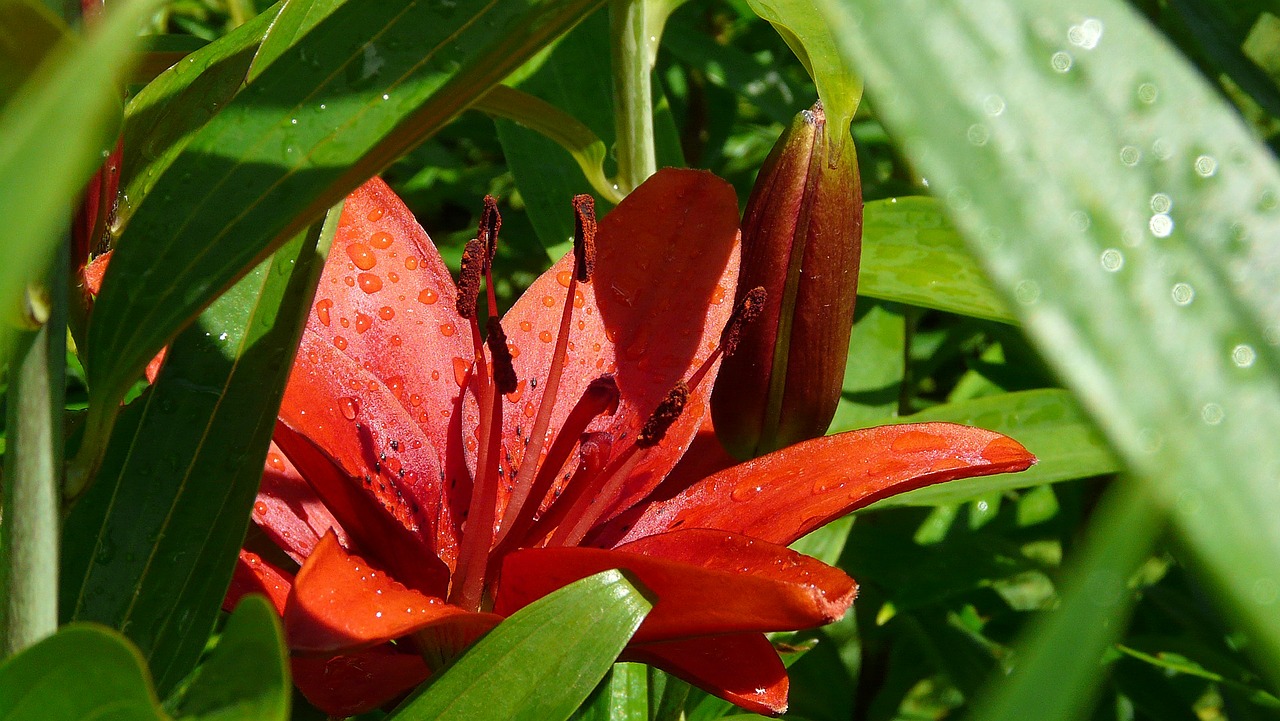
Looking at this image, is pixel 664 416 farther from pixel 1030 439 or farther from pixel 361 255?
pixel 1030 439

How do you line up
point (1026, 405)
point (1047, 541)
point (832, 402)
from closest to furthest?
point (832, 402) < point (1026, 405) < point (1047, 541)

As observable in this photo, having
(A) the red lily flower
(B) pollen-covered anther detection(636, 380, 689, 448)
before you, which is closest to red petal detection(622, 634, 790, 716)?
(A) the red lily flower

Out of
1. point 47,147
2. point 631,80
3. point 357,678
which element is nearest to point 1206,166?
point 47,147

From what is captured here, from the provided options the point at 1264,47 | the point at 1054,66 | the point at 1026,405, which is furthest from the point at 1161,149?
the point at 1264,47

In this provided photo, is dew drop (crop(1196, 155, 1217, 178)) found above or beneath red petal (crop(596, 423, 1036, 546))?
above

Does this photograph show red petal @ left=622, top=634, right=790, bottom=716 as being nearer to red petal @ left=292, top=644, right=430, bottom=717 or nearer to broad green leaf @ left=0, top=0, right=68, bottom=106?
red petal @ left=292, top=644, right=430, bottom=717

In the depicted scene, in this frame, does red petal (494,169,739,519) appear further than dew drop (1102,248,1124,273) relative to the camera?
Yes

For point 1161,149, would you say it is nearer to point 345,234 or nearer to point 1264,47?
point 345,234
